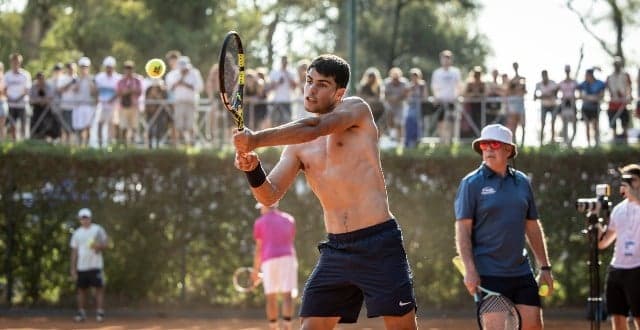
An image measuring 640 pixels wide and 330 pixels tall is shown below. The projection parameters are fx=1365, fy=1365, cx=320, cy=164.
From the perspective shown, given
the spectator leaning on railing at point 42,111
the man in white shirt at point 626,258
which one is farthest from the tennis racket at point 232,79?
the spectator leaning on railing at point 42,111

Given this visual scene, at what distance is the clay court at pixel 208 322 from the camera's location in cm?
2033

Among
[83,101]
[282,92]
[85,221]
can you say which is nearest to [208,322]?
[85,221]

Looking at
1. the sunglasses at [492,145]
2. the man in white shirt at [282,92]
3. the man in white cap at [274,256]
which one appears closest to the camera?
the sunglasses at [492,145]

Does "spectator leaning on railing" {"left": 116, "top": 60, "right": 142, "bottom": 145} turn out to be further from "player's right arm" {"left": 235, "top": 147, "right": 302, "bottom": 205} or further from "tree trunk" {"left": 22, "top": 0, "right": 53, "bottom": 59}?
"tree trunk" {"left": 22, "top": 0, "right": 53, "bottom": 59}

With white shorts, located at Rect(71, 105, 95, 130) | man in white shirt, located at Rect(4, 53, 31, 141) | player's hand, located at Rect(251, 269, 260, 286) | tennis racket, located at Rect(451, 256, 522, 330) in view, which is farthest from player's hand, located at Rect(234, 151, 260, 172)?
man in white shirt, located at Rect(4, 53, 31, 141)

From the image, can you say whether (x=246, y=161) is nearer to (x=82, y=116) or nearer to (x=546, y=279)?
(x=546, y=279)

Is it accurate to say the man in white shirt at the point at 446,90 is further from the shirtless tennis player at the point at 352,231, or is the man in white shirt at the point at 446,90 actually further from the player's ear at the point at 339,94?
the player's ear at the point at 339,94

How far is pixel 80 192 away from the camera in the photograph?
2273cm

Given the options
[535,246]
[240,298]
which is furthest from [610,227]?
[240,298]

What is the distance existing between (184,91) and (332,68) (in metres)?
14.2

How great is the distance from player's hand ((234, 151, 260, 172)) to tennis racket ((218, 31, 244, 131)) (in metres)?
0.16

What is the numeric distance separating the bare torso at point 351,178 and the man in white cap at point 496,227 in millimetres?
2236

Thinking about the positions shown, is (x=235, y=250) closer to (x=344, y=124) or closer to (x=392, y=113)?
(x=392, y=113)

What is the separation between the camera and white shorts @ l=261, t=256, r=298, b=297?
17203 millimetres
